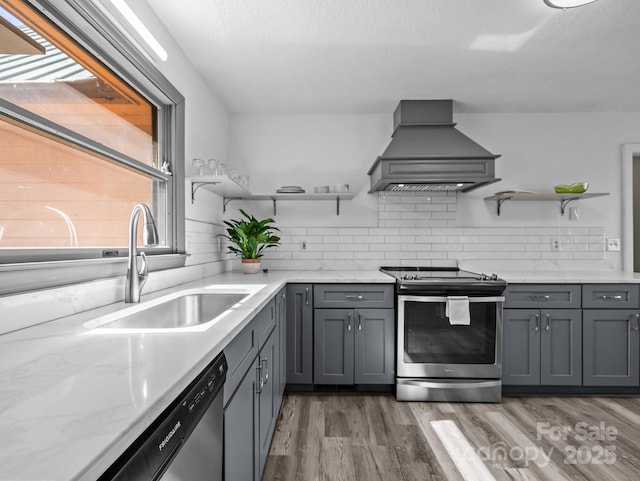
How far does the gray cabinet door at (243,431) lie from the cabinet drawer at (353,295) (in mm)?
1268

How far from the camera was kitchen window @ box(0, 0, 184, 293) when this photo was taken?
48.8 inches

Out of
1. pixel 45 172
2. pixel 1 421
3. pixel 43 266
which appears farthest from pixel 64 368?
pixel 45 172

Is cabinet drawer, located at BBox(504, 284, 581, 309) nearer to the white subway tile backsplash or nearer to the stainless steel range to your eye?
the stainless steel range

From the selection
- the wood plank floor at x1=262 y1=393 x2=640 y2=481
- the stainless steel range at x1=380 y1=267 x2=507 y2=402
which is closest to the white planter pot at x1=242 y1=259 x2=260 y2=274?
the wood plank floor at x1=262 y1=393 x2=640 y2=481

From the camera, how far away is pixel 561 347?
2.75 meters

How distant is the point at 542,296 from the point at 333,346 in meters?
1.62

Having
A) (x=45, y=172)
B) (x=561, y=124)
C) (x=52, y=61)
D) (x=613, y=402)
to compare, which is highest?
(x=561, y=124)

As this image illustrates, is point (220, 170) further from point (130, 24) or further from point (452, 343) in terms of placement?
point (452, 343)

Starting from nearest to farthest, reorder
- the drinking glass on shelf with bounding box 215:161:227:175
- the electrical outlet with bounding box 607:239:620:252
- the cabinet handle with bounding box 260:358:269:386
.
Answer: the cabinet handle with bounding box 260:358:269:386
the drinking glass on shelf with bounding box 215:161:227:175
the electrical outlet with bounding box 607:239:620:252

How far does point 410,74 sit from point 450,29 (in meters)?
0.56

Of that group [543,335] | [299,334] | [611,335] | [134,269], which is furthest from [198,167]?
[611,335]

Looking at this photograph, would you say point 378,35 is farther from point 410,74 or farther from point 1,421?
point 1,421

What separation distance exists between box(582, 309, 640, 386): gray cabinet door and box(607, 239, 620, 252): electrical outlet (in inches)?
34.2

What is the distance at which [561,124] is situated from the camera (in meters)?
3.43
